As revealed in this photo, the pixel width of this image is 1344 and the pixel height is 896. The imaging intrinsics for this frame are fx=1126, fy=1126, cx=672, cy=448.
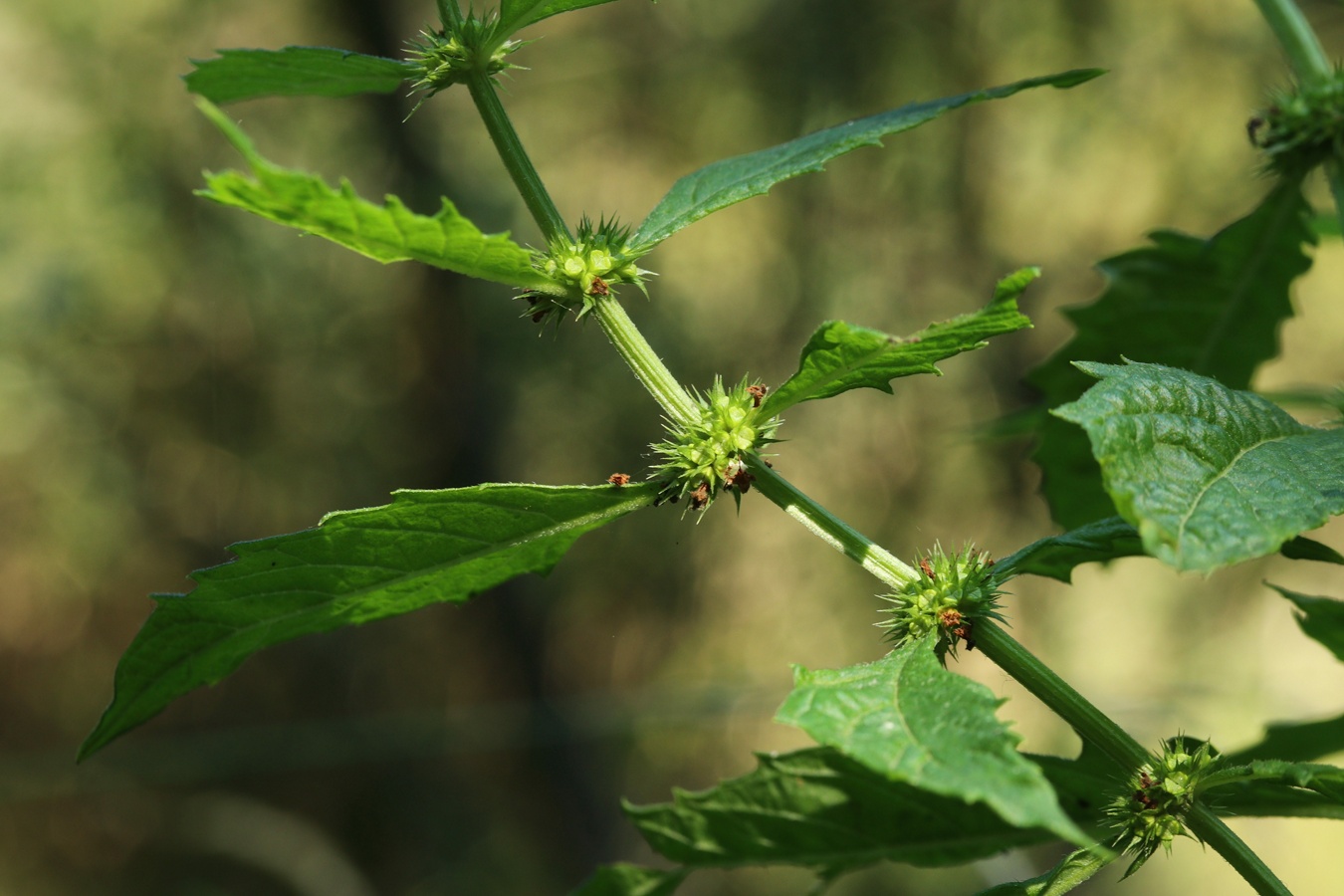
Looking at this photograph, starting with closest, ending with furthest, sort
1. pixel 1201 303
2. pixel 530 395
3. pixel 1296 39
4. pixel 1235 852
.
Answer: pixel 1235 852 → pixel 1296 39 → pixel 1201 303 → pixel 530 395

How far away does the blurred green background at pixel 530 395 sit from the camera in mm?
4695

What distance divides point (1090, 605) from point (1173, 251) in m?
4.24

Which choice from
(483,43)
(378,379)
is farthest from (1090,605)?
(483,43)

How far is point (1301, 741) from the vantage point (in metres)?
1.23

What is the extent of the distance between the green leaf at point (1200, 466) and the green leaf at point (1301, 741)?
21.0 inches

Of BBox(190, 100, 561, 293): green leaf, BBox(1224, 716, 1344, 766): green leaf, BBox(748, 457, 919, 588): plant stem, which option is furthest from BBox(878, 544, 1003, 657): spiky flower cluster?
BBox(1224, 716, 1344, 766): green leaf

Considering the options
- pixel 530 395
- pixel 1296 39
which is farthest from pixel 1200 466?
pixel 530 395

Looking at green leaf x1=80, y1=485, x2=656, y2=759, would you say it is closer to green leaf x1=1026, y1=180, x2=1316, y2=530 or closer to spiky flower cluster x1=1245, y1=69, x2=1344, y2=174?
green leaf x1=1026, y1=180, x2=1316, y2=530

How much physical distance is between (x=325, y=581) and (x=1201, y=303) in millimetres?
1151

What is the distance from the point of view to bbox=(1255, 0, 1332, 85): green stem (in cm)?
114

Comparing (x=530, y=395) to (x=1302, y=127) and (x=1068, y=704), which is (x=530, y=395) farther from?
(x=1068, y=704)

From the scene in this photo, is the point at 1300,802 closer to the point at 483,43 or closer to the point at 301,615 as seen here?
the point at 301,615

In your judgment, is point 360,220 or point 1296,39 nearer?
point 360,220

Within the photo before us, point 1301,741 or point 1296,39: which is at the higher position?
point 1296,39
